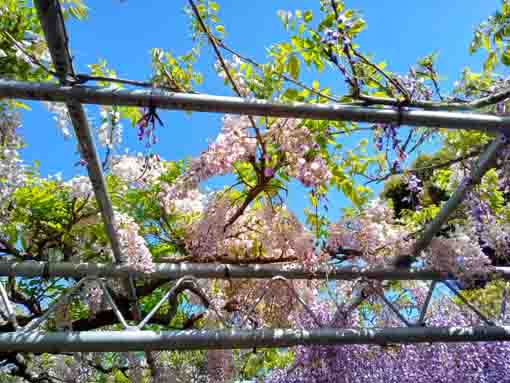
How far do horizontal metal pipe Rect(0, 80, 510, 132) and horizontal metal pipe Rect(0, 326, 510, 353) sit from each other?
51.1 inches

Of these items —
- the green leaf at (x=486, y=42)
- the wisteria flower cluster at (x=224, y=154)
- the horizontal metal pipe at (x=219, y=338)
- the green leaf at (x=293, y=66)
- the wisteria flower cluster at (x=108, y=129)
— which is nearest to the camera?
the horizontal metal pipe at (x=219, y=338)

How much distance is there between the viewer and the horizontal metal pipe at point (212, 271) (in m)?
2.79

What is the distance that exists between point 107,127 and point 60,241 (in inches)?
39.8

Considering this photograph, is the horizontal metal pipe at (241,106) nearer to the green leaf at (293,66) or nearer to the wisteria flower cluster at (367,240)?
the green leaf at (293,66)

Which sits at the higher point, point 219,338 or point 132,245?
point 132,245

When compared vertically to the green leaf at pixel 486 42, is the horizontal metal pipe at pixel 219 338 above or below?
below

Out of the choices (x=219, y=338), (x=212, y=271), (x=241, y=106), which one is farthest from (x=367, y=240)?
(x=241, y=106)

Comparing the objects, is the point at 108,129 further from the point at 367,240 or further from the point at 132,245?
the point at 367,240

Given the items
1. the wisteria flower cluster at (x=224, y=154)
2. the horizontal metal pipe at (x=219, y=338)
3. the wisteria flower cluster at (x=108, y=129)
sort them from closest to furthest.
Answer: the horizontal metal pipe at (x=219, y=338), the wisteria flower cluster at (x=224, y=154), the wisteria flower cluster at (x=108, y=129)

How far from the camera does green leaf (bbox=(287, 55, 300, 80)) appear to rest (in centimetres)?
265

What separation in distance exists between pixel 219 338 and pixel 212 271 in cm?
49

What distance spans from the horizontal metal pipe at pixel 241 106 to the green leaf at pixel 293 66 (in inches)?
29.7

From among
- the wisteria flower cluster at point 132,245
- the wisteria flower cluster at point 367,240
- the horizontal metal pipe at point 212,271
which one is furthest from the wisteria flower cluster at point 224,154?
the wisteria flower cluster at point 367,240

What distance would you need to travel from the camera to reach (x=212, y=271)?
3004 millimetres
